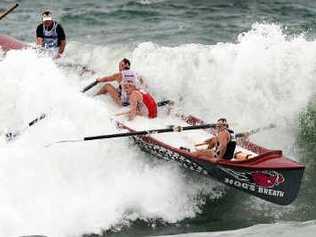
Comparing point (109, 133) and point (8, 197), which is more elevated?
point (109, 133)

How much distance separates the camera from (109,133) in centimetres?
1177

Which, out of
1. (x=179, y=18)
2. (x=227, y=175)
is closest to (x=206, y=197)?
(x=227, y=175)

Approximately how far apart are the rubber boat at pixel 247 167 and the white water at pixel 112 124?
0.38 m

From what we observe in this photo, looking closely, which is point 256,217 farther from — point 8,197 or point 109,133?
point 8,197

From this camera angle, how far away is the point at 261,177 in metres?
10.6

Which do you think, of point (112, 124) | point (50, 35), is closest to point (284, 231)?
point (112, 124)

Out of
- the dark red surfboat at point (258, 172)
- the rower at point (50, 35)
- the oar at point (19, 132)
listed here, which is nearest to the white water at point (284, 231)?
the dark red surfboat at point (258, 172)

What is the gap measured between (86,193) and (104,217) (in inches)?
25.6

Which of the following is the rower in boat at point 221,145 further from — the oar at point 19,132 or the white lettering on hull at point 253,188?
the oar at point 19,132

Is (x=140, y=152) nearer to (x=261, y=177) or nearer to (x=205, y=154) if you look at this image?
(x=205, y=154)

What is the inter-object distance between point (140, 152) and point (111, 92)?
1973 millimetres

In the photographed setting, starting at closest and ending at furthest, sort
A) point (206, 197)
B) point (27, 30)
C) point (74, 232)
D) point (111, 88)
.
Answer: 1. point (74, 232)
2. point (206, 197)
3. point (111, 88)
4. point (27, 30)

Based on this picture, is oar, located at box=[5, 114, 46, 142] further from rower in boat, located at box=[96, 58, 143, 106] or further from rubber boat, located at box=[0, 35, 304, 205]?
rower in boat, located at box=[96, 58, 143, 106]

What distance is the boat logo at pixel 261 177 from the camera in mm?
10469
